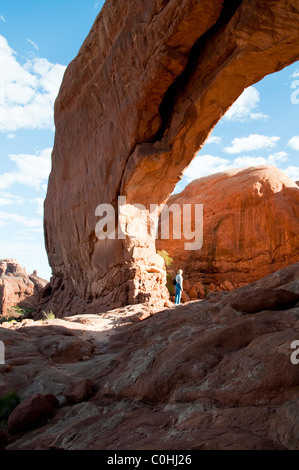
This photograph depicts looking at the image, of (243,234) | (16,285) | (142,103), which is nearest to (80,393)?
(142,103)

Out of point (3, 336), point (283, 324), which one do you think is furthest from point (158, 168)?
point (283, 324)

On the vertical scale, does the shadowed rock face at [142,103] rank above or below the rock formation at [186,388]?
above

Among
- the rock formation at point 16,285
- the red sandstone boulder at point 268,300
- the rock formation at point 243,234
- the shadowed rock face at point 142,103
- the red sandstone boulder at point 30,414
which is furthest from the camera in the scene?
the rock formation at point 16,285

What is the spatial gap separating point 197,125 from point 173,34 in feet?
7.63

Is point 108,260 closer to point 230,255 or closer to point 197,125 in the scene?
point 197,125

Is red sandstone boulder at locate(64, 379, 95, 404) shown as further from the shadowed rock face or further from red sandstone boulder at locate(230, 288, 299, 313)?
the shadowed rock face

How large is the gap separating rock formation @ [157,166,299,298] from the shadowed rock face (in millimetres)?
6556

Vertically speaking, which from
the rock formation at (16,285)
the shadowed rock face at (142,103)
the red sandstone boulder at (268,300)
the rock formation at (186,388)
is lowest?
the rock formation at (16,285)

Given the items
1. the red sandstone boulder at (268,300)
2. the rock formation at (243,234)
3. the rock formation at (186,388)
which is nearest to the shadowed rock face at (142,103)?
the rock formation at (186,388)

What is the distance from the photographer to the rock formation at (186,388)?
7.18 ft

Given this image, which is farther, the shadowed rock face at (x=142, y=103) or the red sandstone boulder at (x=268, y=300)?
the shadowed rock face at (x=142, y=103)

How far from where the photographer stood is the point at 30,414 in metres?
3.65

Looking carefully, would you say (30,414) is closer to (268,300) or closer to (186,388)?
(186,388)

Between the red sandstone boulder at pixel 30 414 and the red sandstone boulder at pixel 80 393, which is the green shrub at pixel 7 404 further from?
the red sandstone boulder at pixel 80 393
